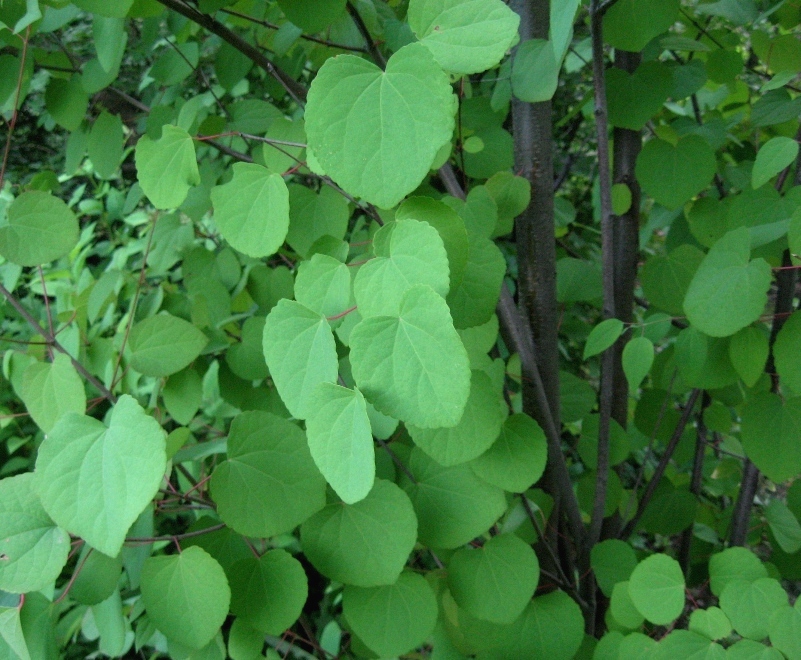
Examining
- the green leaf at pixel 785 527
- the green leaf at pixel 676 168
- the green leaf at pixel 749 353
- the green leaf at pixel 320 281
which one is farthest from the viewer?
the green leaf at pixel 785 527

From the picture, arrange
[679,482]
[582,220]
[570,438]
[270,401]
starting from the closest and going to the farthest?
[270,401] < [679,482] < [570,438] < [582,220]

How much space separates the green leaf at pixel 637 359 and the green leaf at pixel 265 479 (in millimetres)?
353

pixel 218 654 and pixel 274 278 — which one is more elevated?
pixel 274 278

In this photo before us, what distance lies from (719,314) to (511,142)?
14.0 inches

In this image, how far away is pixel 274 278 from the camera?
773 millimetres

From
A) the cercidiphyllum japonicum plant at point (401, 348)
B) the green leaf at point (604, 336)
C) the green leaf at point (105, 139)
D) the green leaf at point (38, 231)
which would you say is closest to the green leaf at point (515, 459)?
the cercidiphyllum japonicum plant at point (401, 348)

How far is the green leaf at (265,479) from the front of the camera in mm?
521

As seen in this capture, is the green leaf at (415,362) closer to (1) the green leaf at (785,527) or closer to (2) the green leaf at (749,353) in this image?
(2) the green leaf at (749,353)

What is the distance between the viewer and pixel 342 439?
34 centimetres

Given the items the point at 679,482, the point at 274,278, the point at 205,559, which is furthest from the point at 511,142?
the point at 679,482

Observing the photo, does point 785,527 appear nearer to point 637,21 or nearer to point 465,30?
point 637,21

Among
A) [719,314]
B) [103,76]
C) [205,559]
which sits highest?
[103,76]

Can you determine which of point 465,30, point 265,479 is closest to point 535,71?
point 465,30

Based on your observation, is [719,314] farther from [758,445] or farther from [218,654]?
[218,654]
